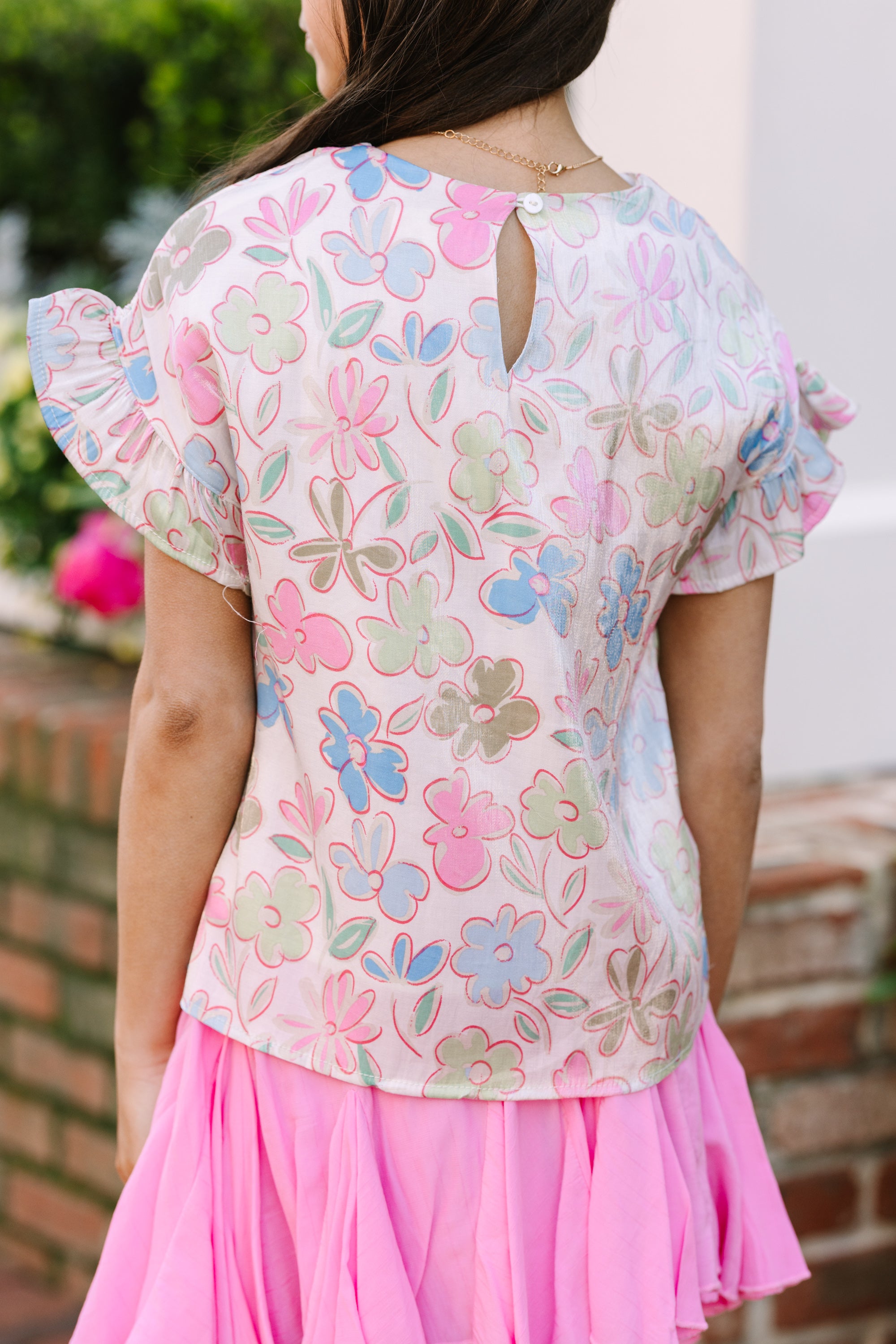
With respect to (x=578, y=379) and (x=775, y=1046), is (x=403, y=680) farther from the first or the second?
(x=775, y=1046)

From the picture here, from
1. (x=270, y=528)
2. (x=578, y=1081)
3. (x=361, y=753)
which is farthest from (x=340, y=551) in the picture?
(x=578, y=1081)

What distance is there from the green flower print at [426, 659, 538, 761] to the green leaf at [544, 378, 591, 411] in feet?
0.64

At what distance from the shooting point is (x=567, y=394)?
3.55 feet

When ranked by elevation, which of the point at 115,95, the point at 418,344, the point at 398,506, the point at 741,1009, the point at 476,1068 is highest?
the point at 115,95

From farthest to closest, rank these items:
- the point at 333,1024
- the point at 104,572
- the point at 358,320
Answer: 1. the point at 104,572
2. the point at 333,1024
3. the point at 358,320

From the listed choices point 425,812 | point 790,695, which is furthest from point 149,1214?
point 790,695

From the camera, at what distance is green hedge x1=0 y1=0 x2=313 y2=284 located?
5.07m

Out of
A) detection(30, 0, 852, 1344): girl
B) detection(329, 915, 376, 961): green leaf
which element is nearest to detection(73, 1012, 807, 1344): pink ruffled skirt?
detection(30, 0, 852, 1344): girl

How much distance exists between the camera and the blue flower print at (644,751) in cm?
125

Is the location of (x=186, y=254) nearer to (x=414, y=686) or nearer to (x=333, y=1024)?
(x=414, y=686)

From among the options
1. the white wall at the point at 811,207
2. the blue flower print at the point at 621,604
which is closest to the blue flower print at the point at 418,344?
the blue flower print at the point at 621,604

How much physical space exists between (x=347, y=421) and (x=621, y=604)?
267 millimetres

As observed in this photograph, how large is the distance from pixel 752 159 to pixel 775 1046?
50.1 inches

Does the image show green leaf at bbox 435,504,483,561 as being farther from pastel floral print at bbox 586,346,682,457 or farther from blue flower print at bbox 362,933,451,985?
blue flower print at bbox 362,933,451,985
